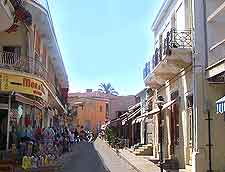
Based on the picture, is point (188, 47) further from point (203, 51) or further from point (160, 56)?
point (160, 56)

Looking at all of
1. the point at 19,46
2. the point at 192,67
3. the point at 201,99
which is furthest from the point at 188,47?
the point at 19,46

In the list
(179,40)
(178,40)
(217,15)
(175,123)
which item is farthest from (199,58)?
(175,123)

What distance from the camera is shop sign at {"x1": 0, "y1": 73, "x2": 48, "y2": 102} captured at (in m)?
20.7

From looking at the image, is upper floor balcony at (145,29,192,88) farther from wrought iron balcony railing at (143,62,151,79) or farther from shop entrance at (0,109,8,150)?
shop entrance at (0,109,8,150)

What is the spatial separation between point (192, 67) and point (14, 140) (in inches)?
335

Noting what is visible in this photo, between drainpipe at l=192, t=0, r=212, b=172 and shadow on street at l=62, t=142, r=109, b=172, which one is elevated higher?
drainpipe at l=192, t=0, r=212, b=172

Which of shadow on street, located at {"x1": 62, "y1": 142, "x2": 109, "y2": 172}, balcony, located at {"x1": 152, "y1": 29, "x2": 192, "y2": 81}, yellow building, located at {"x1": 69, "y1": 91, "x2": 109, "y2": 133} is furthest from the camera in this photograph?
yellow building, located at {"x1": 69, "y1": 91, "x2": 109, "y2": 133}

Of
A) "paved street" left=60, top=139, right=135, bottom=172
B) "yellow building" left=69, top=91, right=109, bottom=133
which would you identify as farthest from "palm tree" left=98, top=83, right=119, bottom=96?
"paved street" left=60, top=139, right=135, bottom=172

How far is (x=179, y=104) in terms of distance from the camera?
72.2 feet

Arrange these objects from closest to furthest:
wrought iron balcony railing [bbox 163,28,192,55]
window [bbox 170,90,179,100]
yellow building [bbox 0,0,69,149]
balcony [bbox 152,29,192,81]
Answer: balcony [bbox 152,29,192,81] → wrought iron balcony railing [bbox 163,28,192,55] → yellow building [bbox 0,0,69,149] → window [bbox 170,90,179,100]

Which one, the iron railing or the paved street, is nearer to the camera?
the iron railing

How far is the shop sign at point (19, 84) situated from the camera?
2066 cm

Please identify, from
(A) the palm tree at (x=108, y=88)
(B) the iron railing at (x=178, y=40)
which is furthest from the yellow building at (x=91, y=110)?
(B) the iron railing at (x=178, y=40)

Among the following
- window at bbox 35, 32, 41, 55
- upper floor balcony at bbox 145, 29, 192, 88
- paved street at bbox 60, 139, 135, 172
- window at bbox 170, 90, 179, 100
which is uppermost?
window at bbox 35, 32, 41, 55
